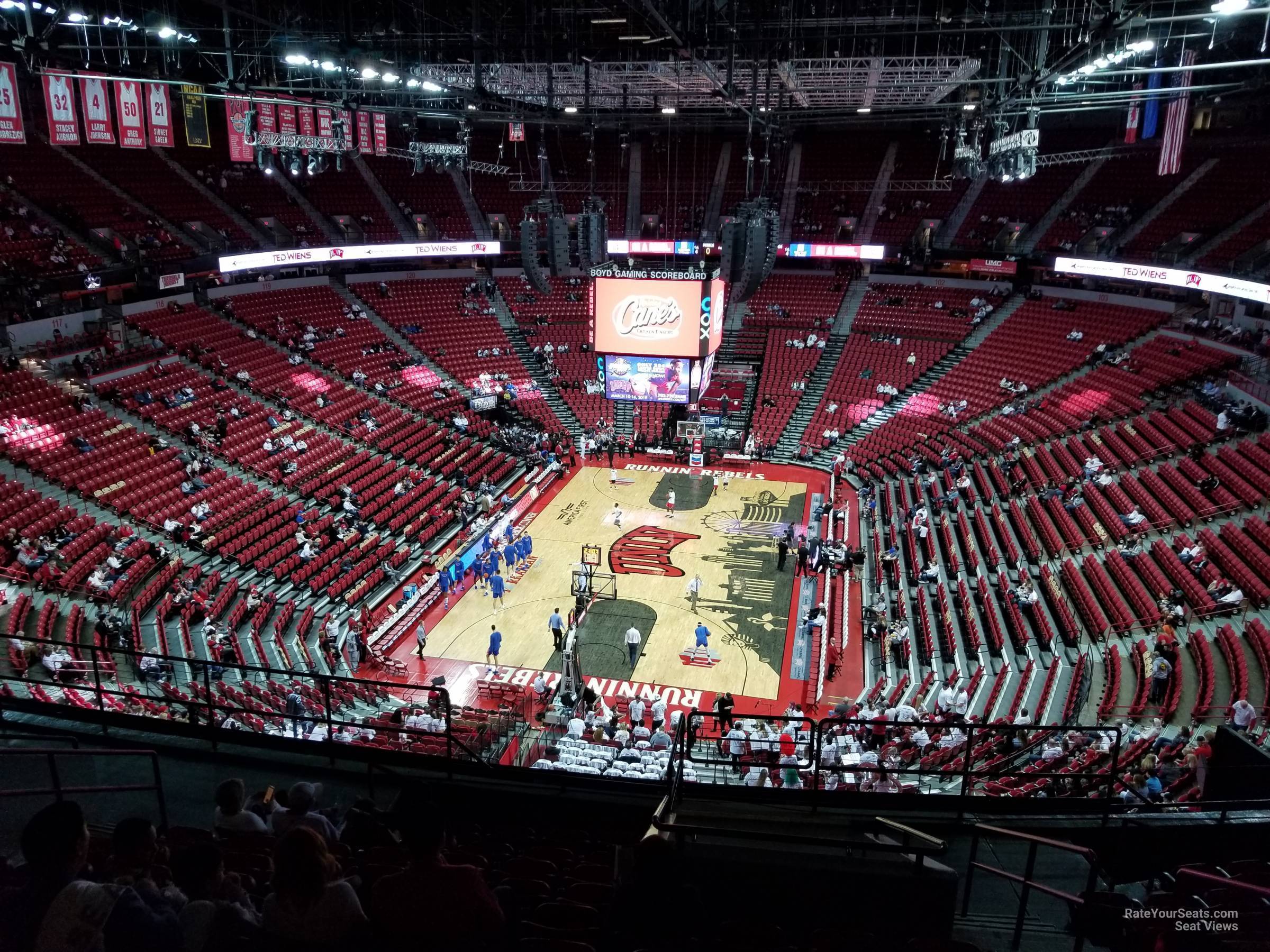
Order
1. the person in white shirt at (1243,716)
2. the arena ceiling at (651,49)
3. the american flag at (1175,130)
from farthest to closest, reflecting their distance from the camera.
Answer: the american flag at (1175,130) → the arena ceiling at (651,49) → the person in white shirt at (1243,716)

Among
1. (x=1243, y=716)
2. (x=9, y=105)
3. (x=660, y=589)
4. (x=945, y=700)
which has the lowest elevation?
(x=660, y=589)

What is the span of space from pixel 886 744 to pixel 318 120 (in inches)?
734

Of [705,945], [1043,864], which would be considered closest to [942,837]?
[1043,864]

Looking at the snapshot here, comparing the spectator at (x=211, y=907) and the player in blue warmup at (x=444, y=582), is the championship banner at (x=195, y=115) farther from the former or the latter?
the spectator at (x=211, y=907)

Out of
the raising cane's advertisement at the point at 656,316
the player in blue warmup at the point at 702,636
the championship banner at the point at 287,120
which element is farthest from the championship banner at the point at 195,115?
the player in blue warmup at the point at 702,636

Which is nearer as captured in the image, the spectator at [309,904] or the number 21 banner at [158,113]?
the spectator at [309,904]

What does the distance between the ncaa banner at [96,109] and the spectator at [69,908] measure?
50.9 ft

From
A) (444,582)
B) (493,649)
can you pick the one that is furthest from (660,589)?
(444,582)

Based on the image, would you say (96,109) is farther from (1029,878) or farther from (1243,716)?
(1243,716)

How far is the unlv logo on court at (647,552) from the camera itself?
838 inches

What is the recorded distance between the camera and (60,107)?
14.5 metres

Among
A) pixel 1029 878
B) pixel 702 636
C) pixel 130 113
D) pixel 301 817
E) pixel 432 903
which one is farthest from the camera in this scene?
pixel 702 636

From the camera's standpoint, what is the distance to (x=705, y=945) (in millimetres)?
4016

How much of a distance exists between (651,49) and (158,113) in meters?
11.0
